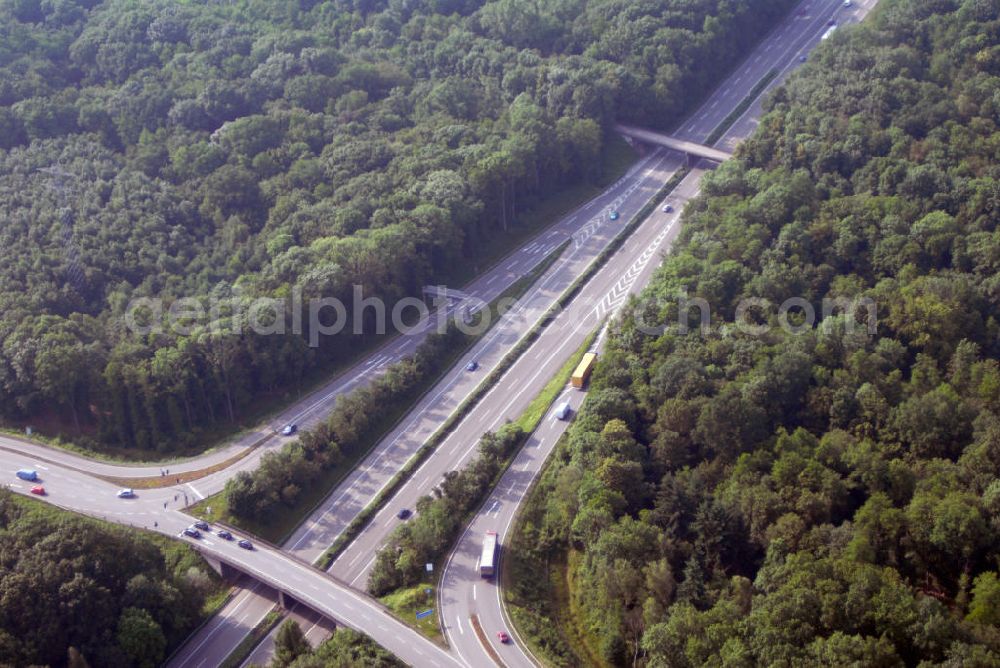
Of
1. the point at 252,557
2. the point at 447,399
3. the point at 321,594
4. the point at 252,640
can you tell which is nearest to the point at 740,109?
the point at 447,399

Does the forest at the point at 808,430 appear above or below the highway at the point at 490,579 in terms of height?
above

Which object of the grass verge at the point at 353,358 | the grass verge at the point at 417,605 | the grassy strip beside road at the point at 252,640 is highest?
the grass verge at the point at 353,358

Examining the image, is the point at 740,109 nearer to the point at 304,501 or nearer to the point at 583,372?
the point at 583,372

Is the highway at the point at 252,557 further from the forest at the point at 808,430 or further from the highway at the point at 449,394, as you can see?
the forest at the point at 808,430

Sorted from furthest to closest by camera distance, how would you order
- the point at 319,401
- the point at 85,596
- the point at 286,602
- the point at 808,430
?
1. the point at 319,401
2. the point at 286,602
3. the point at 808,430
4. the point at 85,596

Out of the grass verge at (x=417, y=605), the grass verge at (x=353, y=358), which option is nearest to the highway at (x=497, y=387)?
the grass verge at (x=353, y=358)

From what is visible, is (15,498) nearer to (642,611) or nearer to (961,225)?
(642,611)

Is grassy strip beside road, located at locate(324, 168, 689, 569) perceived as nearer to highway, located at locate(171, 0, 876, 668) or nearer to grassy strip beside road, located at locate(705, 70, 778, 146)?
highway, located at locate(171, 0, 876, 668)
